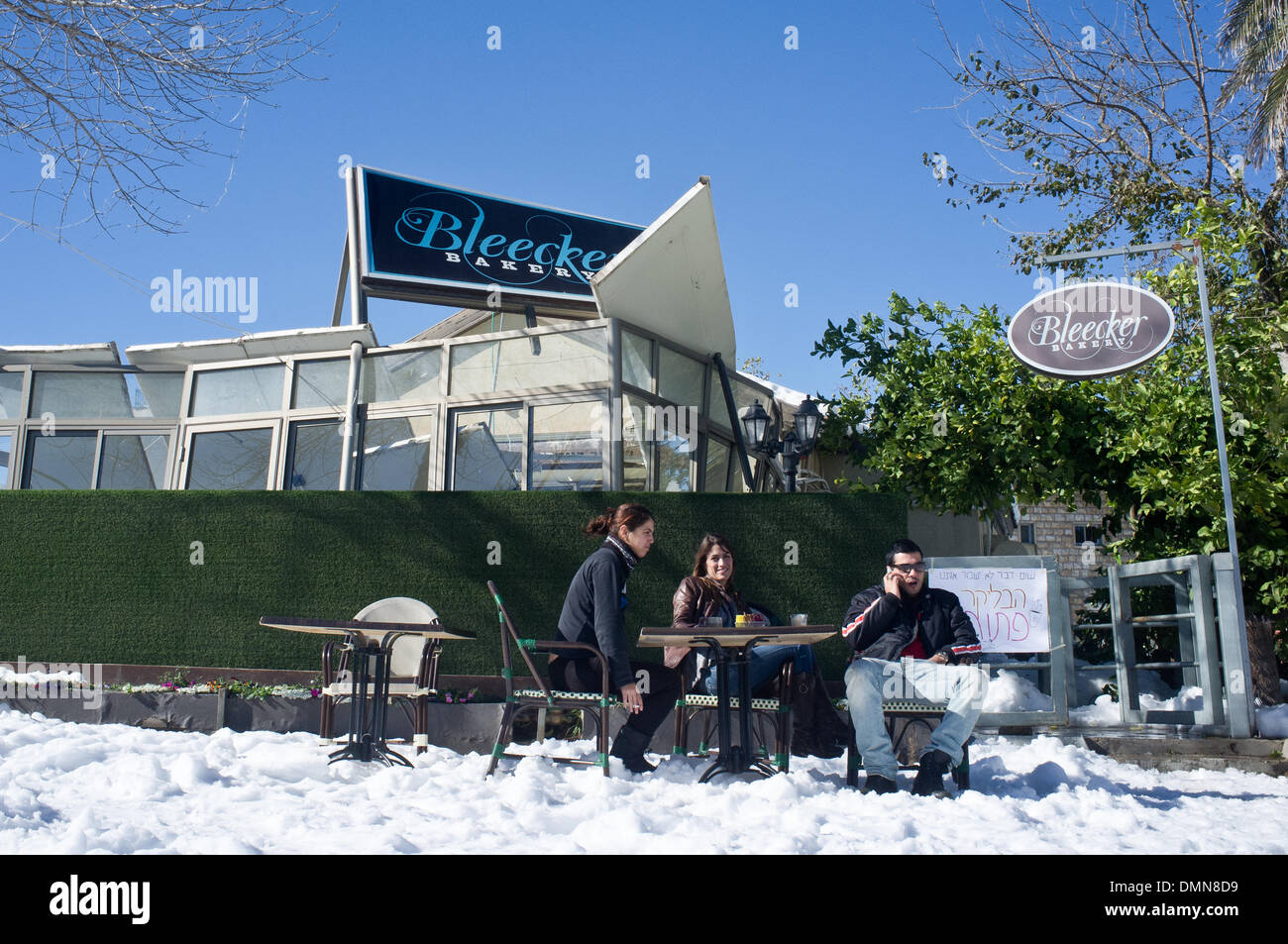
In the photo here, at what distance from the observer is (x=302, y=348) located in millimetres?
12156

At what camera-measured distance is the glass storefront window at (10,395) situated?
12891 mm

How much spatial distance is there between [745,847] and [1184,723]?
16.5 feet

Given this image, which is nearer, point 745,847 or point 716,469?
point 745,847

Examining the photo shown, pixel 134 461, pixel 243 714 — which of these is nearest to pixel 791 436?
pixel 243 714

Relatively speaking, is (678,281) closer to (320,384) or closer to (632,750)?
(320,384)

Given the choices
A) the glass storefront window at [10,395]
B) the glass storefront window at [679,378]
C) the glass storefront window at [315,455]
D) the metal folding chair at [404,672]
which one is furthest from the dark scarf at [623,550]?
the glass storefront window at [10,395]

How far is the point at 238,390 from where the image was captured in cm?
1245

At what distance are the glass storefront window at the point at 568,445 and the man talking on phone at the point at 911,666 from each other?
6.00m

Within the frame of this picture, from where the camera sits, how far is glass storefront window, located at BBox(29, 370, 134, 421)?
1285 centimetres

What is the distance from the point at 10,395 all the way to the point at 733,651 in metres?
12.0
